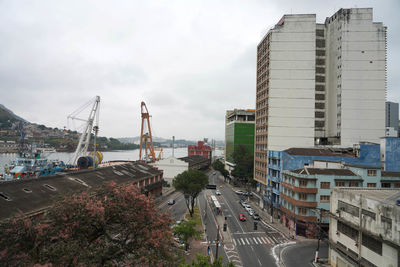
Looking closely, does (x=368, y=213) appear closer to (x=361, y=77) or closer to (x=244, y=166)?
(x=361, y=77)

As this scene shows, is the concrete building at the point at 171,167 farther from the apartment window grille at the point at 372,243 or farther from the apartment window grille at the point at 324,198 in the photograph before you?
the apartment window grille at the point at 372,243

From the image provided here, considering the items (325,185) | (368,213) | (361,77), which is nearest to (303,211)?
(325,185)

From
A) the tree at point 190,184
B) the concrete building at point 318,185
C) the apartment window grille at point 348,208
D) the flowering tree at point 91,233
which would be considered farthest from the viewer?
the tree at point 190,184

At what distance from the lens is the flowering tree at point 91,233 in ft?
39.1

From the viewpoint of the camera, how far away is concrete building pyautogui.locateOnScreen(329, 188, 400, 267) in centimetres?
1992

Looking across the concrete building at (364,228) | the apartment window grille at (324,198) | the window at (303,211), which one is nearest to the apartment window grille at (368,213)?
the concrete building at (364,228)

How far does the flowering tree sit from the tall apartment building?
52.2 metres

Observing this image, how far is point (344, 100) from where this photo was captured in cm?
6344

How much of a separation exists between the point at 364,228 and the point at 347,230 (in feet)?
11.2

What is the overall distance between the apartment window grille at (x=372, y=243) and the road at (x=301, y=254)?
29.7 ft

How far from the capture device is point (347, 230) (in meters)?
26.4

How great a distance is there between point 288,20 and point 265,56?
10.8 meters

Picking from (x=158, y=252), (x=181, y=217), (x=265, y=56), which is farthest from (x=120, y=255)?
(x=265, y=56)

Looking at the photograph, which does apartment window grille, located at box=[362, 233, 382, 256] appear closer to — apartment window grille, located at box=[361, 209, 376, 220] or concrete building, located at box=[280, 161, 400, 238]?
apartment window grille, located at box=[361, 209, 376, 220]
